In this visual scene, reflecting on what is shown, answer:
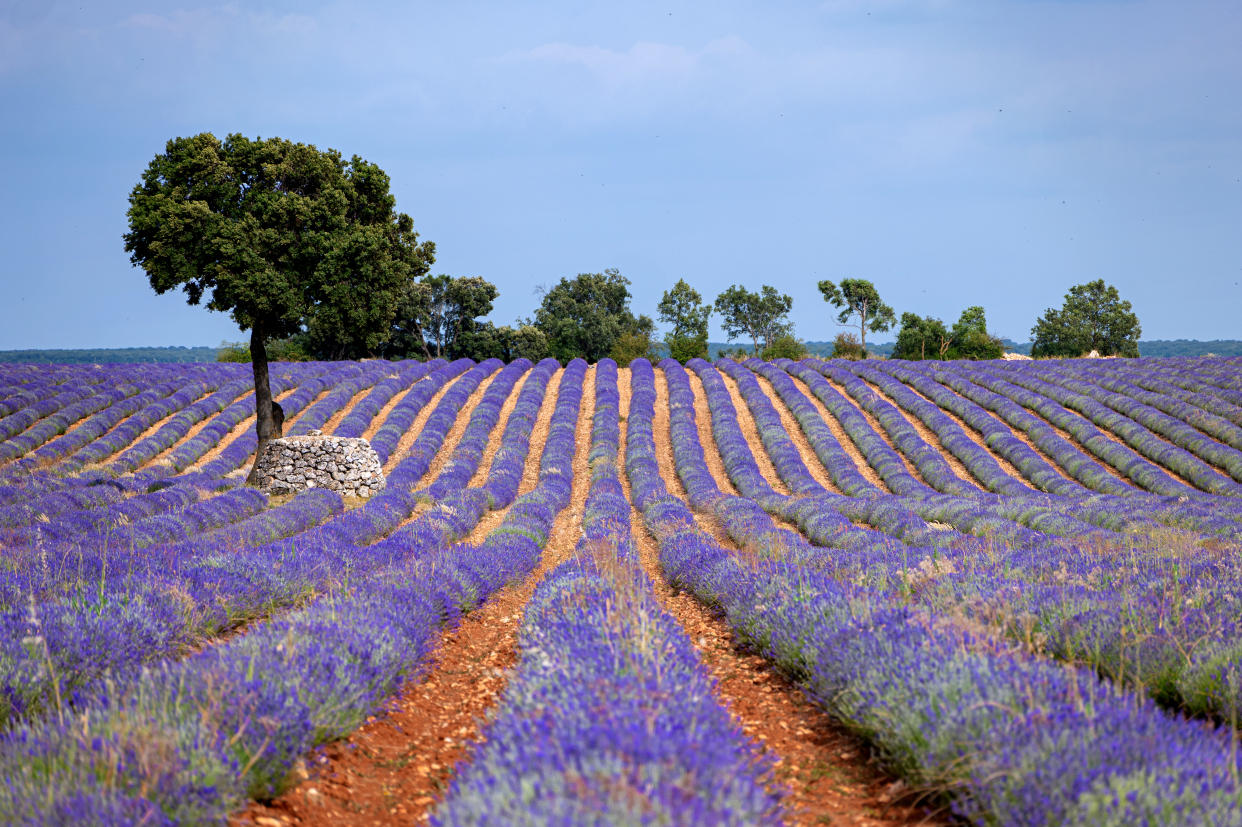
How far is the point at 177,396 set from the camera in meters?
26.7

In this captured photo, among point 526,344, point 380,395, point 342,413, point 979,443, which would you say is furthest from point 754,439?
point 526,344

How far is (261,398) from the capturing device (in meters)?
18.2

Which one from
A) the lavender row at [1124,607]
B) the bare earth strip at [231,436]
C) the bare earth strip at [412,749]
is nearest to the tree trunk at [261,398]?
the bare earth strip at [231,436]

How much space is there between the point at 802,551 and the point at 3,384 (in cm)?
2915

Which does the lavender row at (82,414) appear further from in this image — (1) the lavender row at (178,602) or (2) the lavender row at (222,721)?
(2) the lavender row at (222,721)

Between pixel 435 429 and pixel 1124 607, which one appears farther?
pixel 435 429

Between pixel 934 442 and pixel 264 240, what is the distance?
18.9 m

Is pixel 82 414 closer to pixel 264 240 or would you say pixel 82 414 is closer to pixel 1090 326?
pixel 264 240

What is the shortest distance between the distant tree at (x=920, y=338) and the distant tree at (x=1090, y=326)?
1025 centimetres

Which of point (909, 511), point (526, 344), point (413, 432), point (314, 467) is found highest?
point (526, 344)

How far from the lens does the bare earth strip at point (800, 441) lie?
21.0 m

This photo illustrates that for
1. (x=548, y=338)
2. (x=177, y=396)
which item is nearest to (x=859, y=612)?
(x=177, y=396)

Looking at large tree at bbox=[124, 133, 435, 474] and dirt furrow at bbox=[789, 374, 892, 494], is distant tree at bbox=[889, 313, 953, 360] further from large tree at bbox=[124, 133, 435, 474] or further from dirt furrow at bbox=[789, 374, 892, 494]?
large tree at bbox=[124, 133, 435, 474]

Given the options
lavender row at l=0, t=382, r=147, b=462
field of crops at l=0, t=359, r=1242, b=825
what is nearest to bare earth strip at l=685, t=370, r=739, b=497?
field of crops at l=0, t=359, r=1242, b=825
